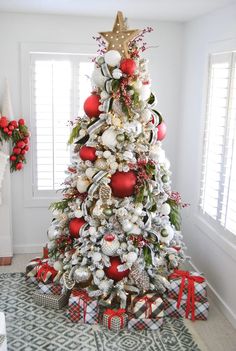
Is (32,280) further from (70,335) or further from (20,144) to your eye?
(20,144)

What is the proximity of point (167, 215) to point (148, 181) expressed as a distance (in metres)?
0.38

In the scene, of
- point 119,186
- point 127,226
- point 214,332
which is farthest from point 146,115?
point 214,332

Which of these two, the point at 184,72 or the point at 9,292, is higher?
the point at 184,72

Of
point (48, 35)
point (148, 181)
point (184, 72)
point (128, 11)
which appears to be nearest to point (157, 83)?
point (184, 72)

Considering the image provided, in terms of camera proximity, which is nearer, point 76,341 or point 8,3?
point 76,341

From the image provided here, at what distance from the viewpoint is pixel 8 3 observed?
351 cm

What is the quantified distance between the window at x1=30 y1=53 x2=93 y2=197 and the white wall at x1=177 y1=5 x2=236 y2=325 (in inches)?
40.9

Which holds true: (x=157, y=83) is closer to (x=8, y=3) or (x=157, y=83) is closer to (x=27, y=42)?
(x=27, y=42)

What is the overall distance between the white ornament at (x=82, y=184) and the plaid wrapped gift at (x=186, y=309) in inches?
44.2

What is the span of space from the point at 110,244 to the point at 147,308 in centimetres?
57

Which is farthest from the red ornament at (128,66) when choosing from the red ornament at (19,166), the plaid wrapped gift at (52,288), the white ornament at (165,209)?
the plaid wrapped gift at (52,288)

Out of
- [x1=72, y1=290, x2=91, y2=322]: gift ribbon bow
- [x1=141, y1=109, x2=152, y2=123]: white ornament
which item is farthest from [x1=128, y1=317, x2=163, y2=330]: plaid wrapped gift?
[x1=141, y1=109, x2=152, y2=123]: white ornament

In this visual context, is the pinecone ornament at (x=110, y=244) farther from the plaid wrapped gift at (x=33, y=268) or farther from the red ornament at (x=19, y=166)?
the red ornament at (x=19, y=166)

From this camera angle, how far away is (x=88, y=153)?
323cm
